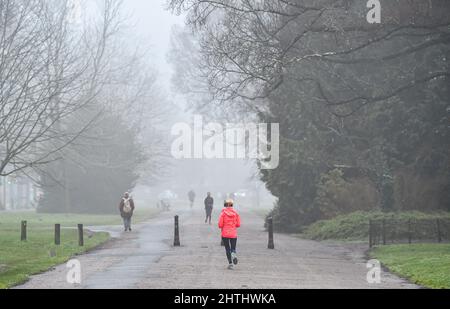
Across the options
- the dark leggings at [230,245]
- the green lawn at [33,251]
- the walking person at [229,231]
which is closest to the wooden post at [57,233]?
the green lawn at [33,251]

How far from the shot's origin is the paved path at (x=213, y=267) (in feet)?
62.5

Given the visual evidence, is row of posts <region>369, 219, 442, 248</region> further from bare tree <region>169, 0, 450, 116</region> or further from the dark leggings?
the dark leggings

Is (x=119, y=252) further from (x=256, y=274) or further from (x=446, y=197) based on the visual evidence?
(x=446, y=197)

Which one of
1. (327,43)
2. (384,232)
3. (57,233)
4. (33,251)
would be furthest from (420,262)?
(327,43)

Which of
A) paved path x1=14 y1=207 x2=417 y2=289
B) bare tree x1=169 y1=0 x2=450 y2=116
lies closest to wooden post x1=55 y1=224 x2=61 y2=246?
paved path x1=14 y1=207 x2=417 y2=289

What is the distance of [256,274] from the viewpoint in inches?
836

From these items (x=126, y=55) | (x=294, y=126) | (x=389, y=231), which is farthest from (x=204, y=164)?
(x=389, y=231)

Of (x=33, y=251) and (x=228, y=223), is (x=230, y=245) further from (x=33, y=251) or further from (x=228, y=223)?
(x=33, y=251)

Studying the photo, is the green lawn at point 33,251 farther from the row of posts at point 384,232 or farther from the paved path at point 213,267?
the row of posts at point 384,232

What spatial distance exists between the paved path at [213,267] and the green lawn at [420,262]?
0.51 metres

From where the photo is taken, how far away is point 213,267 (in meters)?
22.9

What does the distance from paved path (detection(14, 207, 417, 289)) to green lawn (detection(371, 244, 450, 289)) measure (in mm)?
511

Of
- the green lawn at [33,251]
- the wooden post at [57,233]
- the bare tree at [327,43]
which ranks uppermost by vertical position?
the bare tree at [327,43]
